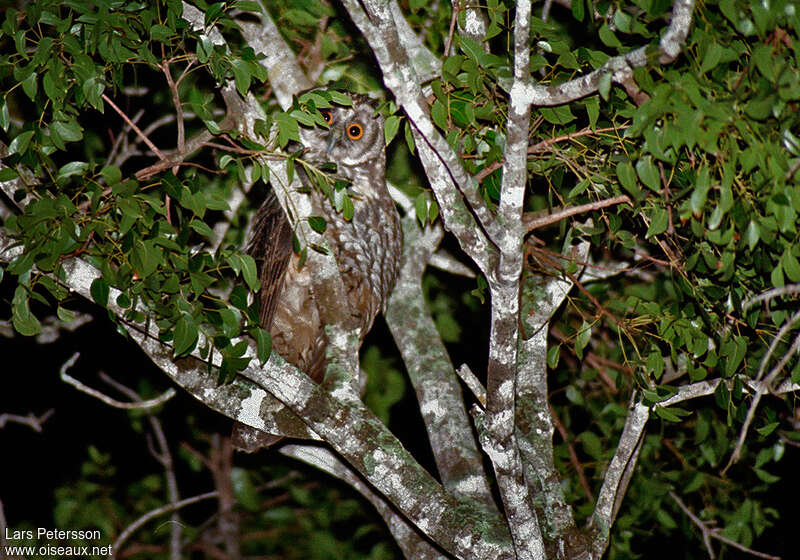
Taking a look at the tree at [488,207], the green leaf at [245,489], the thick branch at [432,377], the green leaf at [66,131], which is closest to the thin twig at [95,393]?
the tree at [488,207]

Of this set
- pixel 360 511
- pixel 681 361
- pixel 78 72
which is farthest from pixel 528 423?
pixel 360 511

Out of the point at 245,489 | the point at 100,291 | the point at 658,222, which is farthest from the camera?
the point at 245,489

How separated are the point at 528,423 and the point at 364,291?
3.05 ft

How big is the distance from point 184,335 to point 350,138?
167 centimetres

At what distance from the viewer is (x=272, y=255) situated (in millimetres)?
3043

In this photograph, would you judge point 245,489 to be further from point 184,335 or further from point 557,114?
point 557,114

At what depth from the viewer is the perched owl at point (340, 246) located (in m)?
3.07

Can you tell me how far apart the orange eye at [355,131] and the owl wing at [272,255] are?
0.49 metres

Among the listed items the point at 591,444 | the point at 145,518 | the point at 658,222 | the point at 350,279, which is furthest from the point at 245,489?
the point at 658,222

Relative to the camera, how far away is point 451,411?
116 inches

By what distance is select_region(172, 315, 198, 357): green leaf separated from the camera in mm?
1914

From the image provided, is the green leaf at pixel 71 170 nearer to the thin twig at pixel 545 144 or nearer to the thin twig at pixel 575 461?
the thin twig at pixel 545 144

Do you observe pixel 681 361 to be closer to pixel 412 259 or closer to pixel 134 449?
pixel 412 259

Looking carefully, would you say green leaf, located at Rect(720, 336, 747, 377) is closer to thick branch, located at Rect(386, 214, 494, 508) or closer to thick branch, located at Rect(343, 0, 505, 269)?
thick branch, located at Rect(343, 0, 505, 269)
